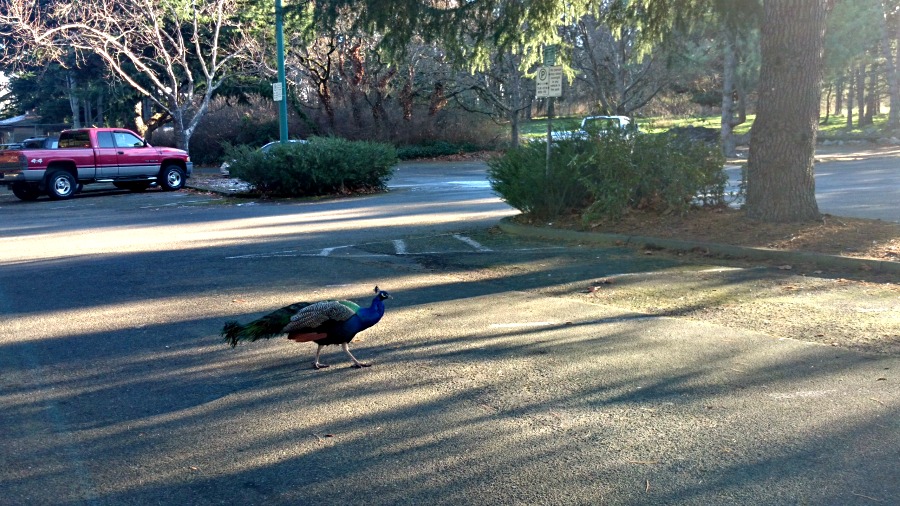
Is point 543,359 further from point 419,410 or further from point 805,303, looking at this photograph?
point 805,303

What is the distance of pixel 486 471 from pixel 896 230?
356 inches

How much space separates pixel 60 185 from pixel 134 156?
2.40 m

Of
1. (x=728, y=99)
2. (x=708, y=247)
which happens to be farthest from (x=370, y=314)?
(x=728, y=99)

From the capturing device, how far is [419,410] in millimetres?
5859

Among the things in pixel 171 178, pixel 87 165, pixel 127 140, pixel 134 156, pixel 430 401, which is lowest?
pixel 171 178

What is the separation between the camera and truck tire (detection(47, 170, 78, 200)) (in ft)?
82.5

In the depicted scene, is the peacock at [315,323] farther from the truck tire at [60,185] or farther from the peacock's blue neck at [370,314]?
the truck tire at [60,185]

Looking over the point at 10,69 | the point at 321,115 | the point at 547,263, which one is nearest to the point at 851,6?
the point at 321,115

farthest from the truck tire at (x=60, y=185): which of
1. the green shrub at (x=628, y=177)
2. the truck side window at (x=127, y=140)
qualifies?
the green shrub at (x=628, y=177)

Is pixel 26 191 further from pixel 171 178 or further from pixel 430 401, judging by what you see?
pixel 430 401

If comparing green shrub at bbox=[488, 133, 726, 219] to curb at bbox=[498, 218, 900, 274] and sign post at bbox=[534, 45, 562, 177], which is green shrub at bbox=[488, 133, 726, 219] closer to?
sign post at bbox=[534, 45, 562, 177]

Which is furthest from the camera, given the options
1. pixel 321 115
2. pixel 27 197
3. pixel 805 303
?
pixel 321 115

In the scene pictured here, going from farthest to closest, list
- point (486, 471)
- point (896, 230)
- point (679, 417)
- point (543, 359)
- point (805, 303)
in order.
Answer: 1. point (896, 230)
2. point (805, 303)
3. point (543, 359)
4. point (679, 417)
5. point (486, 471)

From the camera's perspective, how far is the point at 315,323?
6453 mm
